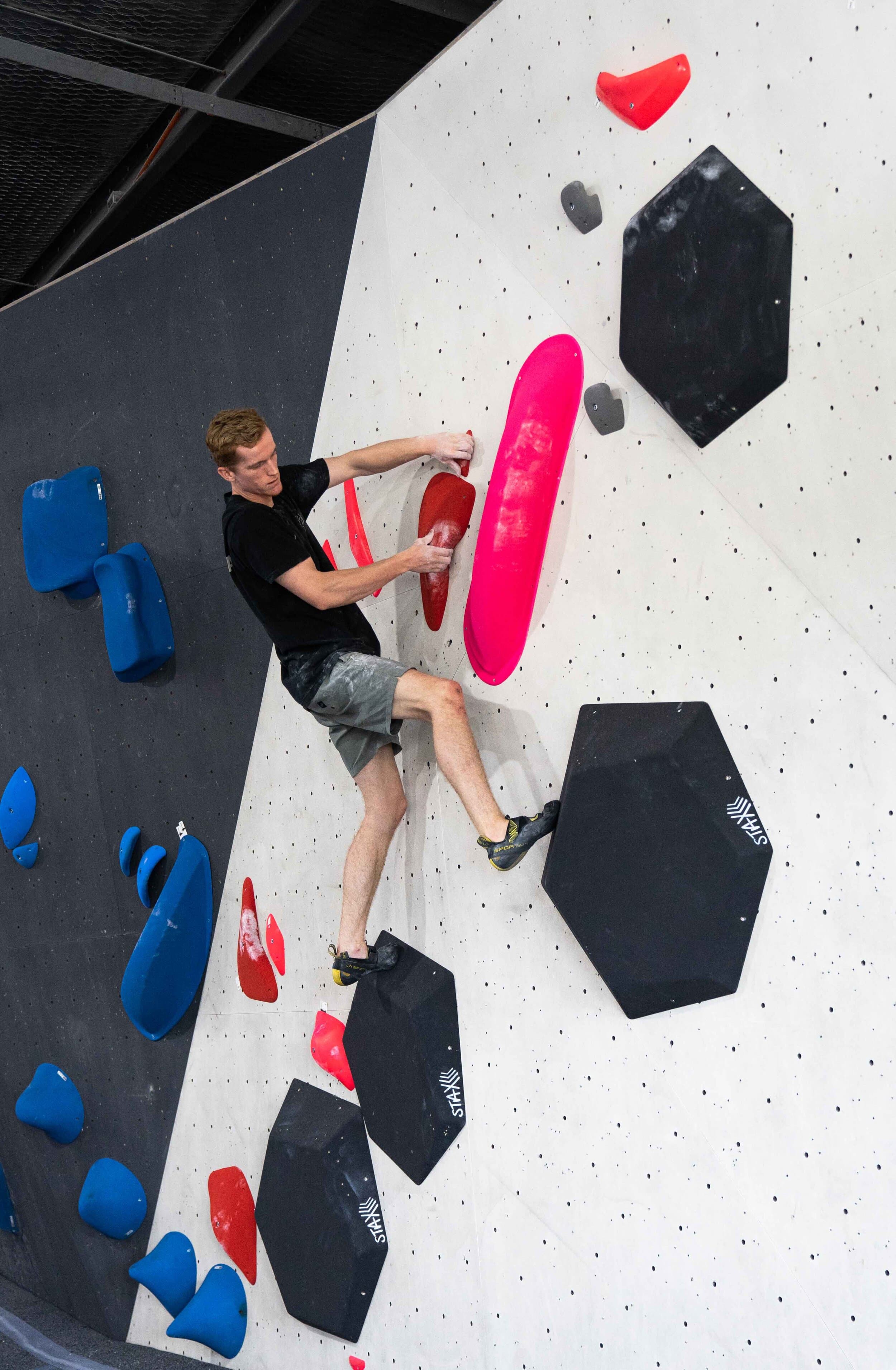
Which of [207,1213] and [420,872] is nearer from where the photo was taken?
[420,872]

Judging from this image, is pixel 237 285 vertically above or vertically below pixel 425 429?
above

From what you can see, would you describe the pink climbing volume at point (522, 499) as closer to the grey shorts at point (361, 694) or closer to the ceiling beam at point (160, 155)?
the grey shorts at point (361, 694)

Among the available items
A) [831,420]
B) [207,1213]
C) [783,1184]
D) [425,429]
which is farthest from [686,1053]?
[207,1213]

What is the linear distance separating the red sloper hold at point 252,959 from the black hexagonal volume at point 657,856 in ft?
3.18

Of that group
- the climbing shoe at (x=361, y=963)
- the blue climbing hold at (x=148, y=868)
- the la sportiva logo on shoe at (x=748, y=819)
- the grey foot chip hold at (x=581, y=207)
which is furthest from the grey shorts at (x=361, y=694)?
the blue climbing hold at (x=148, y=868)

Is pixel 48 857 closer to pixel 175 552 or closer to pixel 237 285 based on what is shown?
pixel 175 552

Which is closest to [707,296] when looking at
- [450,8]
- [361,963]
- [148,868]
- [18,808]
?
[361,963]

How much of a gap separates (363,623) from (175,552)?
84 centimetres

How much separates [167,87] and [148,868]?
225 cm

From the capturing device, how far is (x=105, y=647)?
3074mm

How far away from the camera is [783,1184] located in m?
1.64

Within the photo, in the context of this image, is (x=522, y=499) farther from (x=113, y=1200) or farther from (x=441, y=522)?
(x=113, y=1200)

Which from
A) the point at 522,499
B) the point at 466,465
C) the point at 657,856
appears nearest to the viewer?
the point at 657,856

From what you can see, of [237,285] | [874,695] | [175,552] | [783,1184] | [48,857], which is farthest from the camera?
[48,857]
